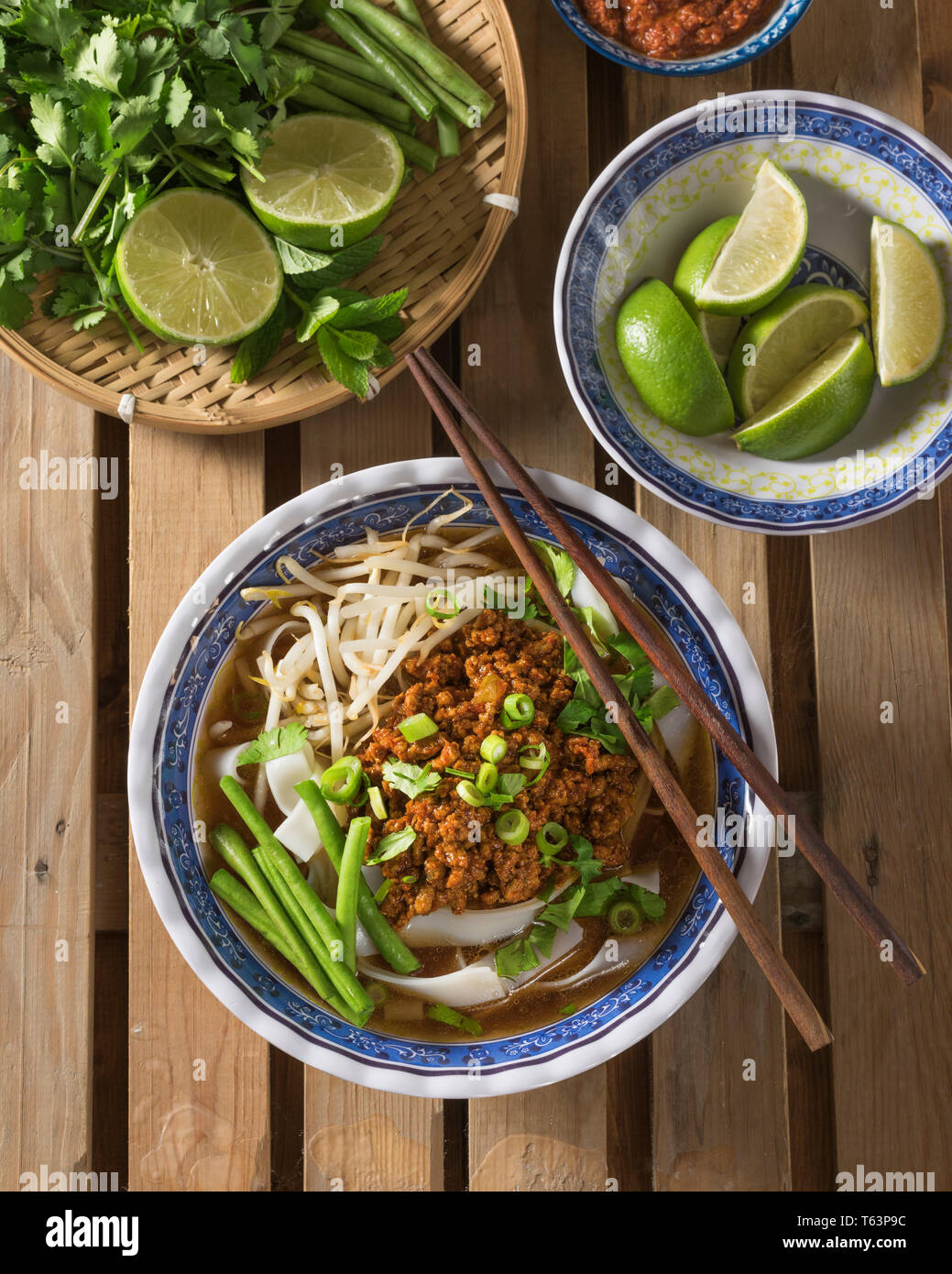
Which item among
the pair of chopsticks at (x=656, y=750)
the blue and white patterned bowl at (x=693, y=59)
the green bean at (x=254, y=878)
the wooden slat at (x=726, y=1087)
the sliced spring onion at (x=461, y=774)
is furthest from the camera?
the wooden slat at (x=726, y=1087)

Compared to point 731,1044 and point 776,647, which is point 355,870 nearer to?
point 731,1044

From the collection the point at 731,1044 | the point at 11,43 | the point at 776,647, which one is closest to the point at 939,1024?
the point at 731,1044

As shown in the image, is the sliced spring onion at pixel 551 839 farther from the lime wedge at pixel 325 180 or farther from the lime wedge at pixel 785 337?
the lime wedge at pixel 325 180

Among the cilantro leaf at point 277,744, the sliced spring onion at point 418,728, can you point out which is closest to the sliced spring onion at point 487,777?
the sliced spring onion at point 418,728

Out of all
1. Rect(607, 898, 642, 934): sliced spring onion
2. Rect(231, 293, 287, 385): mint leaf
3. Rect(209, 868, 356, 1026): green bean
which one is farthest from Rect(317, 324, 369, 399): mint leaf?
Rect(607, 898, 642, 934): sliced spring onion

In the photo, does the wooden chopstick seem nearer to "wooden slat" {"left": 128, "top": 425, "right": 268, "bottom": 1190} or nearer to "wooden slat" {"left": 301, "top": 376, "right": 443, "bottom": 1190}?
"wooden slat" {"left": 301, "top": 376, "right": 443, "bottom": 1190}

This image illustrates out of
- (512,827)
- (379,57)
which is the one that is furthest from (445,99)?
(512,827)
